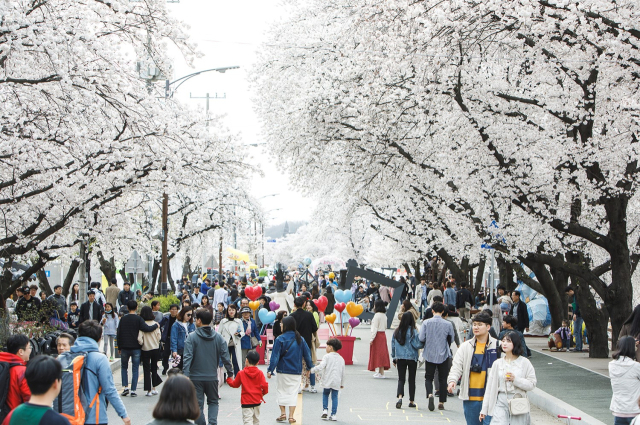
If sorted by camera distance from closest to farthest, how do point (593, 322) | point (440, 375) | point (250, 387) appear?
point (250, 387) < point (440, 375) < point (593, 322)

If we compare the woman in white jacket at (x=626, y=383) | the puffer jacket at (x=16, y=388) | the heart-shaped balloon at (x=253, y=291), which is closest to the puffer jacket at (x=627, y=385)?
the woman in white jacket at (x=626, y=383)

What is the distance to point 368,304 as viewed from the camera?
129 feet

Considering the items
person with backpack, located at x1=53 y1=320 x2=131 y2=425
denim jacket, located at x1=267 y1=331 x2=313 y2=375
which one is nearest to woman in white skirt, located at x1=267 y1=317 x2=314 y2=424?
denim jacket, located at x1=267 y1=331 x2=313 y2=375

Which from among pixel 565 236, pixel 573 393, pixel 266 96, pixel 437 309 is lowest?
pixel 573 393

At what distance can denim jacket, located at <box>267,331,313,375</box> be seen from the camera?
11086mm

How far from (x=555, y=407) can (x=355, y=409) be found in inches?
120

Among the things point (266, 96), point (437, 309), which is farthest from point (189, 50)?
point (266, 96)

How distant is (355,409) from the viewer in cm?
1252

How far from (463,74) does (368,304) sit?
72.0 feet

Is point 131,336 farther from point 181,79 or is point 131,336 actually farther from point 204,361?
point 181,79

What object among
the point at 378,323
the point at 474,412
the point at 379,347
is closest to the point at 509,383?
the point at 474,412

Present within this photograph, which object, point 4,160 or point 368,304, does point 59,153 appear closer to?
point 4,160

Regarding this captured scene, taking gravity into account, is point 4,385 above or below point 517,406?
above

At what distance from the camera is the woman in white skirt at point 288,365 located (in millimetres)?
11062
